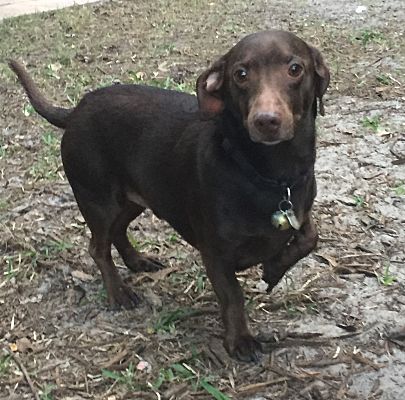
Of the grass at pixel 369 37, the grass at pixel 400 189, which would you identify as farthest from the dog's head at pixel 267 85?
the grass at pixel 369 37

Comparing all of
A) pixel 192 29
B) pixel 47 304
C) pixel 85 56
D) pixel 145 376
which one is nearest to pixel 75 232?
pixel 47 304

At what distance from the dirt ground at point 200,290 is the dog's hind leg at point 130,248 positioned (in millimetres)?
66

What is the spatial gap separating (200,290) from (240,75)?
131cm

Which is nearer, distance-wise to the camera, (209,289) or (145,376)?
(145,376)

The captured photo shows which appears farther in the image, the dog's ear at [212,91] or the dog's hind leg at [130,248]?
the dog's hind leg at [130,248]

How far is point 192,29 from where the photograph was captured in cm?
787

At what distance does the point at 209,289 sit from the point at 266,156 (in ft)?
3.38

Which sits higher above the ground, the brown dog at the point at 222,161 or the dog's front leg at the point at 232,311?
the brown dog at the point at 222,161

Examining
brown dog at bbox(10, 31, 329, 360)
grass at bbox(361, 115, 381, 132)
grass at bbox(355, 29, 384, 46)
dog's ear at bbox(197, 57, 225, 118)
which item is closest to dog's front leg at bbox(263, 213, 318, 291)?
brown dog at bbox(10, 31, 329, 360)

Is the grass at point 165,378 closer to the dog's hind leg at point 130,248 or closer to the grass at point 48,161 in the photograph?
the dog's hind leg at point 130,248

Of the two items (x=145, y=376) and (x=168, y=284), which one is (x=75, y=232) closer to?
(x=168, y=284)

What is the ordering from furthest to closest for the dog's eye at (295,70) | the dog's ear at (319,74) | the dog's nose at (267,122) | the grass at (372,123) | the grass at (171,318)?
the grass at (372,123), the grass at (171,318), the dog's ear at (319,74), the dog's eye at (295,70), the dog's nose at (267,122)

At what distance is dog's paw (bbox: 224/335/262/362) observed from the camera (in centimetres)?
352

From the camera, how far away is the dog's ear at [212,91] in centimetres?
323
